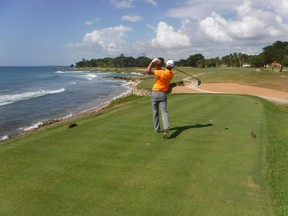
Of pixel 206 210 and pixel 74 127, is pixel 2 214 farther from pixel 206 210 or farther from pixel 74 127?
pixel 74 127

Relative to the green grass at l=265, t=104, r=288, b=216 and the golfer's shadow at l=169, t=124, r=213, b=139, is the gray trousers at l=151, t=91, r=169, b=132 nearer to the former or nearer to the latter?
the golfer's shadow at l=169, t=124, r=213, b=139

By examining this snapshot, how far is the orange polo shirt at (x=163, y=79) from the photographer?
1052cm

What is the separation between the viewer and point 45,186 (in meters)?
6.67

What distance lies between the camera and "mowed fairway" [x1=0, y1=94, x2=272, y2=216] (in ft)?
19.4

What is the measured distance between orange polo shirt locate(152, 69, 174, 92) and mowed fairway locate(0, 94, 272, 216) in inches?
60.5

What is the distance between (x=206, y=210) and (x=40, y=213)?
2866 millimetres

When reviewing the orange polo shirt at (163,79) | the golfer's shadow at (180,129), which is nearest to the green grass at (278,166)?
the golfer's shadow at (180,129)

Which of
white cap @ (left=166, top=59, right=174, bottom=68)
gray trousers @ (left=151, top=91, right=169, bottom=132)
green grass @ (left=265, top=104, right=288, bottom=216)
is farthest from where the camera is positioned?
gray trousers @ (left=151, top=91, right=169, bottom=132)

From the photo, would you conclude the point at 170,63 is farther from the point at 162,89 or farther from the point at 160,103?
the point at 160,103

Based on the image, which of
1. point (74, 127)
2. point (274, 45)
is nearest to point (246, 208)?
point (74, 127)

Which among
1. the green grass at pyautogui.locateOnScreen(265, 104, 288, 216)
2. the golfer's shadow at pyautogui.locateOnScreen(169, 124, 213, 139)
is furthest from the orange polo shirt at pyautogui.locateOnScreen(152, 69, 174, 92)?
the green grass at pyautogui.locateOnScreen(265, 104, 288, 216)

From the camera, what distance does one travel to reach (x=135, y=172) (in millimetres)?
7445

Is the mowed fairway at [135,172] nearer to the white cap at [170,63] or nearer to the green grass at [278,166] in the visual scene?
the green grass at [278,166]

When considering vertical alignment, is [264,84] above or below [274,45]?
below
